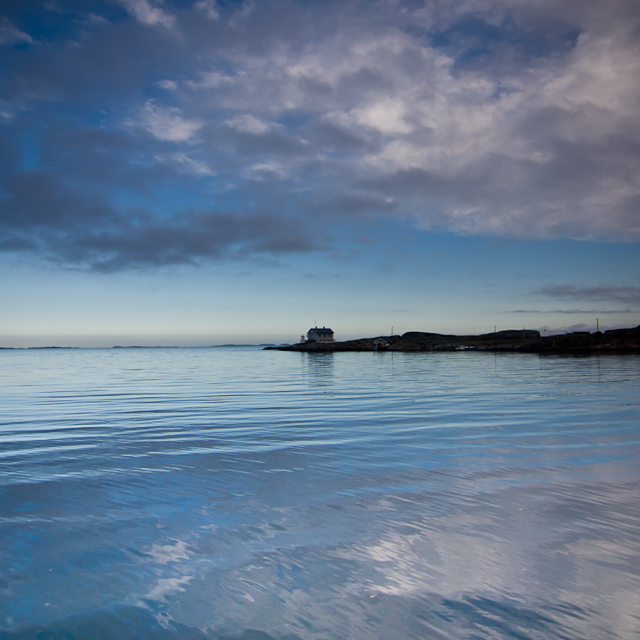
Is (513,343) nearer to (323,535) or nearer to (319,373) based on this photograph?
(319,373)

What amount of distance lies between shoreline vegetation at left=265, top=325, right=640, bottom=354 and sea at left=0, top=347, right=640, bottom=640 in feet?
295

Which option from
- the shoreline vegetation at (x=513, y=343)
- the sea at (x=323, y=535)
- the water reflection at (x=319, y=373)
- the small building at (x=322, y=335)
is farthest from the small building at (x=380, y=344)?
the sea at (x=323, y=535)

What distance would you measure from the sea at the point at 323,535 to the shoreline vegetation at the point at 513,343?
295 feet

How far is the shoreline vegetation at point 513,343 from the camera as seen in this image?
95.9 meters

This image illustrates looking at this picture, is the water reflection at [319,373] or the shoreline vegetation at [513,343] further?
the shoreline vegetation at [513,343]

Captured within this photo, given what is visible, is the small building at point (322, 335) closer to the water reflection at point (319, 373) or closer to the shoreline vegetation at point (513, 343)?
the shoreline vegetation at point (513, 343)

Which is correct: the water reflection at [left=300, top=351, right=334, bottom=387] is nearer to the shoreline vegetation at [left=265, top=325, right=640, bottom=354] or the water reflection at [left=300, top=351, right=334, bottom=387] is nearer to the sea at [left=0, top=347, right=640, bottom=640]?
the sea at [left=0, top=347, right=640, bottom=640]

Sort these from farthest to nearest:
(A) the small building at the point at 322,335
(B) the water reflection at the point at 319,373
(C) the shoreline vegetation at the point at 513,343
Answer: (A) the small building at the point at 322,335, (C) the shoreline vegetation at the point at 513,343, (B) the water reflection at the point at 319,373

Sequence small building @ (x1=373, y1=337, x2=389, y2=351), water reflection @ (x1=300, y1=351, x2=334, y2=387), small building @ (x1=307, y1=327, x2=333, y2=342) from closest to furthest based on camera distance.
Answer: water reflection @ (x1=300, y1=351, x2=334, y2=387) < small building @ (x1=373, y1=337, x2=389, y2=351) < small building @ (x1=307, y1=327, x2=333, y2=342)

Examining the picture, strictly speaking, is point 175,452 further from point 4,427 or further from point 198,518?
point 4,427

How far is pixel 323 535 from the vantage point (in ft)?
16.6

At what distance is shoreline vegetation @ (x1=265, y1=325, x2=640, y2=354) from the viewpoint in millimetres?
95938

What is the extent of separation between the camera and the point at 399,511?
5758 millimetres

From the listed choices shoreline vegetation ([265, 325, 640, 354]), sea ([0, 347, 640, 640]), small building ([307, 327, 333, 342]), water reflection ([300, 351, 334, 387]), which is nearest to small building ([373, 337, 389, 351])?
shoreline vegetation ([265, 325, 640, 354])
